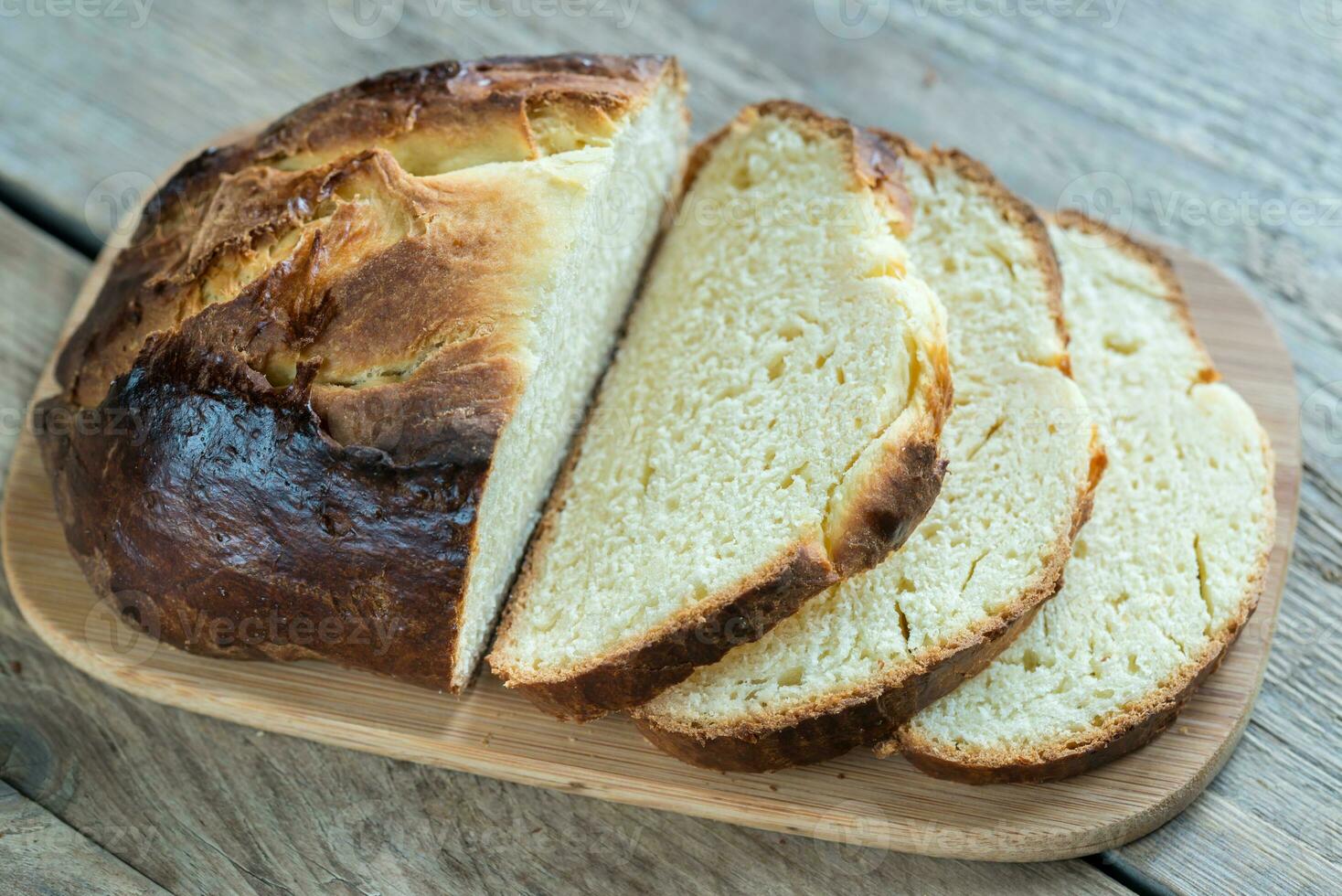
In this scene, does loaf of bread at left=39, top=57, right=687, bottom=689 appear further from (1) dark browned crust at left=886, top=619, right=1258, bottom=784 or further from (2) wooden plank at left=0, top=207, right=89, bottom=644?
(1) dark browned crust at left=886, top=619, right=1258, bottom=784

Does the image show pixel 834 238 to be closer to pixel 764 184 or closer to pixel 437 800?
pixel 764 184

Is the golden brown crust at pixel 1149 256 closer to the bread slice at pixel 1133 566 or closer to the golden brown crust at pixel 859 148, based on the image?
the bread slice at pixel 1133 566

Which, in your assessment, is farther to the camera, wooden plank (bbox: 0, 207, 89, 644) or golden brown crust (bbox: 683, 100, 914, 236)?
wooden plank (bbox: 0, 207, 89, 644)

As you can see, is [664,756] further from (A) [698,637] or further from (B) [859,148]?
(B) [859,148]

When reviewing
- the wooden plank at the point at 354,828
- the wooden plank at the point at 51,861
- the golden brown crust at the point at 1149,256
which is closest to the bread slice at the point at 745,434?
the wooden plank at the point at 354,828

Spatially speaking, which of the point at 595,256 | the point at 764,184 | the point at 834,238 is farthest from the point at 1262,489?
the point at 595,256

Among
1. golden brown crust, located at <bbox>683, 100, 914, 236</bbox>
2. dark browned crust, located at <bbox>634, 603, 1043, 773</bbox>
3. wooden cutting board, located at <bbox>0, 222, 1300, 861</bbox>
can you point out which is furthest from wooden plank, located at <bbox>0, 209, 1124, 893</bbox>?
golden brown crust, located at <bbox>683, 100, 914, 236</bbox>

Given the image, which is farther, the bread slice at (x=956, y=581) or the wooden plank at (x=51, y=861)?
the wooden plank at (x=51, y=861)
